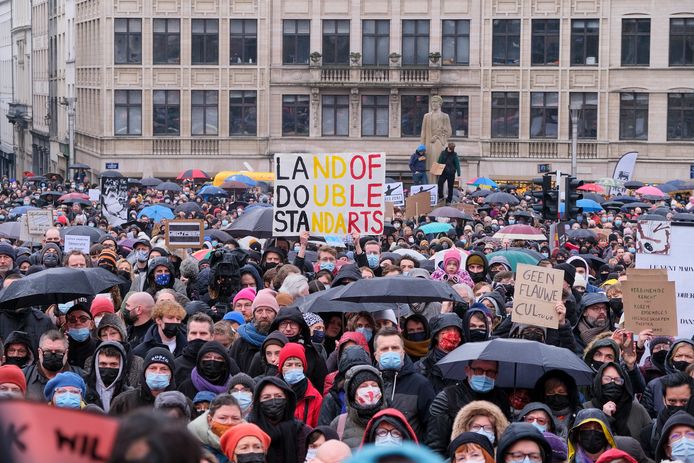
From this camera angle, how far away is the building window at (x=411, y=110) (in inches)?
2319

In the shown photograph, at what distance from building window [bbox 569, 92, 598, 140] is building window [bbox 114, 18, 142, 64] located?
53.6ft

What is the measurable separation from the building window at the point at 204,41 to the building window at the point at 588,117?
13431 millimetres

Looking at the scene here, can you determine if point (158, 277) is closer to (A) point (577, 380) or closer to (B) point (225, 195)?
(A) point (577, 380)

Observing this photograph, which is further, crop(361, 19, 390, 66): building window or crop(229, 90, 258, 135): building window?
crop(229, 90, 258, 135): building window

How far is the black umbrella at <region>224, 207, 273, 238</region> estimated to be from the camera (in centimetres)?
2017

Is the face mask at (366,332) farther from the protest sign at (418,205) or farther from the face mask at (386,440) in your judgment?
the protest sign at (418,205)

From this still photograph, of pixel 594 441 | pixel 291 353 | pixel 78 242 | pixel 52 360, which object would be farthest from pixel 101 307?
pixel 78 242

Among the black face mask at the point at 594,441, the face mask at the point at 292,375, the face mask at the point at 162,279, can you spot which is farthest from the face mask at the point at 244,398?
the face mask at the point at 162,279

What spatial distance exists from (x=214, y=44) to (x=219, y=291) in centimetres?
4625

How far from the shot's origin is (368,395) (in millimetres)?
8508

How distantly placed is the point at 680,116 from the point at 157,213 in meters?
30.8

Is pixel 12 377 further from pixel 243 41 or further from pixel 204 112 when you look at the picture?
pixel 243 41

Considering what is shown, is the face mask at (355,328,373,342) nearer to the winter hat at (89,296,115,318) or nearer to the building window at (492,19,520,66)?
the winter hat at (89,296,115,318)

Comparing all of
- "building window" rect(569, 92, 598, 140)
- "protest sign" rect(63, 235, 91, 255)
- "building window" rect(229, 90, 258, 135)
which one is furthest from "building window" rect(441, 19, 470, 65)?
"protest sign" rect(63, 235, 91, 255)
